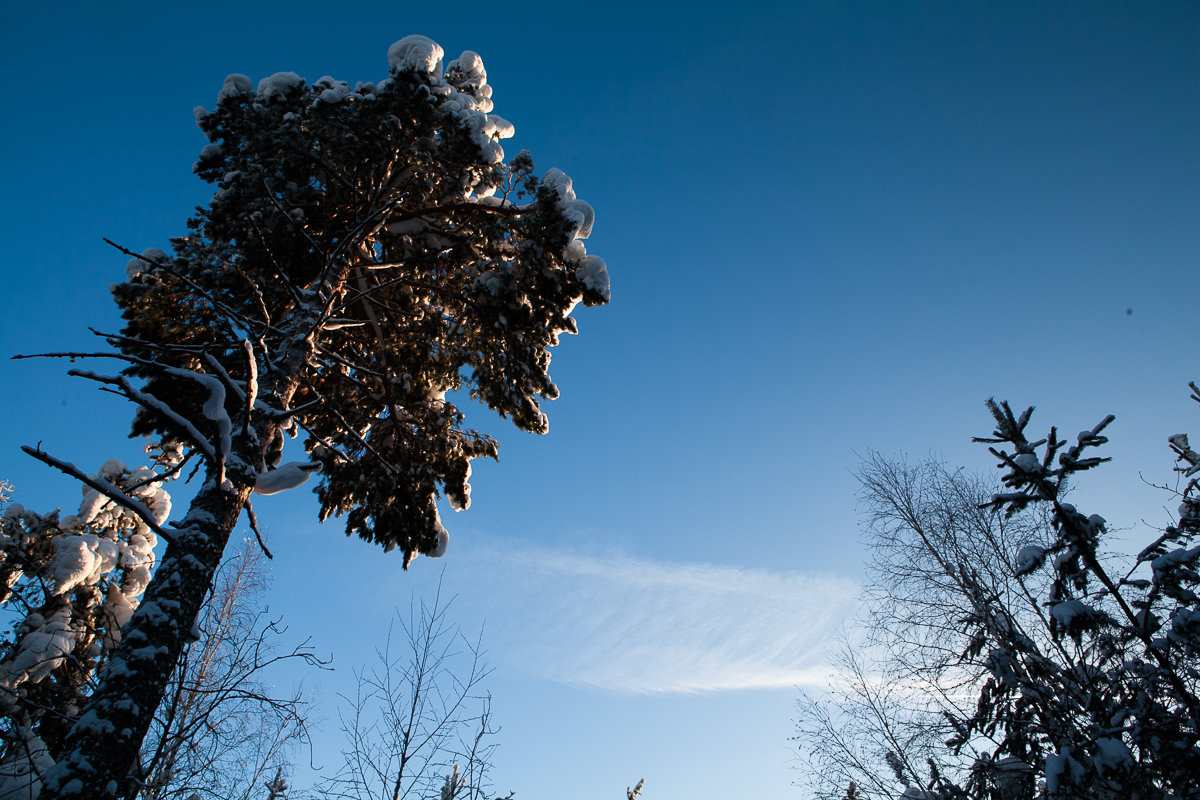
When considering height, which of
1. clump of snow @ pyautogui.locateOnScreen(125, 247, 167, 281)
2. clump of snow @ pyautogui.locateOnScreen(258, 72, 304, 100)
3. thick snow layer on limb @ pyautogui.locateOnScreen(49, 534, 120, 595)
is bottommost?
thick snow layer on limb @ pyautogui.locateOnScreen(49, 534, 120, 595)

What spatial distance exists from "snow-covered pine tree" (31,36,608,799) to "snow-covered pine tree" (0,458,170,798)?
225cm

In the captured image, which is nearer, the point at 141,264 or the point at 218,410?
the point at 218,410

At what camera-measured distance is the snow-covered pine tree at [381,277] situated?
264 inches

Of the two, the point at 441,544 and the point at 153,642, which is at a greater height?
the point at 441,544

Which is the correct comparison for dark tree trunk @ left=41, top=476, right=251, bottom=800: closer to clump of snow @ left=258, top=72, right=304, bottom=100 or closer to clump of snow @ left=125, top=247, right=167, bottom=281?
clump of snow @ left=125, top=247, right=167, bottom=281

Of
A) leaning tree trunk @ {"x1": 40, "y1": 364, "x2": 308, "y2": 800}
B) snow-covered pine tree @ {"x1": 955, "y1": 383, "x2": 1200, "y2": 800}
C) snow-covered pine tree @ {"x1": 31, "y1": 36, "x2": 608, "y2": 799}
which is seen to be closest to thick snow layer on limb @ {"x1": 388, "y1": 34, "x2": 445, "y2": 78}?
snow-covered pine tree @ {"x1": 31, "y1": 36, "x2": 608, "y2": 799}

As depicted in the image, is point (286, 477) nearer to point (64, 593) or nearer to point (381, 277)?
point (381, 277)

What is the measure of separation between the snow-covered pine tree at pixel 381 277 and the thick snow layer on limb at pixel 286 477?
4.72 ft

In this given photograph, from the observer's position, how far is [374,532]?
792 centimetres

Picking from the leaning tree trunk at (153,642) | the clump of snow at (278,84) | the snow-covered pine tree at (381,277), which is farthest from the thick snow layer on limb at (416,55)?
the leaning tree trunk at (153,642)

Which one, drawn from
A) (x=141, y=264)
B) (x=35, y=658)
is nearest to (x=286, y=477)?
(x=141, y=264)

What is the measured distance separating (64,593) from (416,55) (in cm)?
950

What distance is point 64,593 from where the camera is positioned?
27.3ft

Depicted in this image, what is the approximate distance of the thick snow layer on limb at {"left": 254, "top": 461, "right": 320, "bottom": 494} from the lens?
400cm
